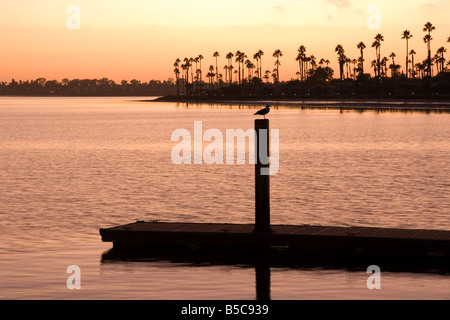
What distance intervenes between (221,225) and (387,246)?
4.78 meters

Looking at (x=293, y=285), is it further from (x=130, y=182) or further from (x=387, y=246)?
(x=130, y=182)

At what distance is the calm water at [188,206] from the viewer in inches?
736

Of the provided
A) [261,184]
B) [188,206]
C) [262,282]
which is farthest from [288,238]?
[188,206]

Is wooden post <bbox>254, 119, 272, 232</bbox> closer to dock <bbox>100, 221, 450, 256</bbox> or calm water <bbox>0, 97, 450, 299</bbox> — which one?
dock <bbox>100, 221, 450, 256</bbox>

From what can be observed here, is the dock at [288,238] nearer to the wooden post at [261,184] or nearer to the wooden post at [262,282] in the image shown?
the wooden post at [261,184]

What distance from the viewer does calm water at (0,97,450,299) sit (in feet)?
61.4

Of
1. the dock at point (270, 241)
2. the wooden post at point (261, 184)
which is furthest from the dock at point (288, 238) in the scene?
the wooden post at point (261, 184)

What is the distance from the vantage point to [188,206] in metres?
34.4

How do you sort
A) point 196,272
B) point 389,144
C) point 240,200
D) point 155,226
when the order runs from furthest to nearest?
1. point 389,144
2. point 240,200
3. point 155,226
4. point 196,272

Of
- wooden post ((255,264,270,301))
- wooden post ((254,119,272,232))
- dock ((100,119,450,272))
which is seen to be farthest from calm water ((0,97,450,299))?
wooden post ((254,119,272,232))

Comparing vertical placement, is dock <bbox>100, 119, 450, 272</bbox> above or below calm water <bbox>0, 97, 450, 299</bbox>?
above

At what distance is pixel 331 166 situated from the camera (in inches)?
2203
